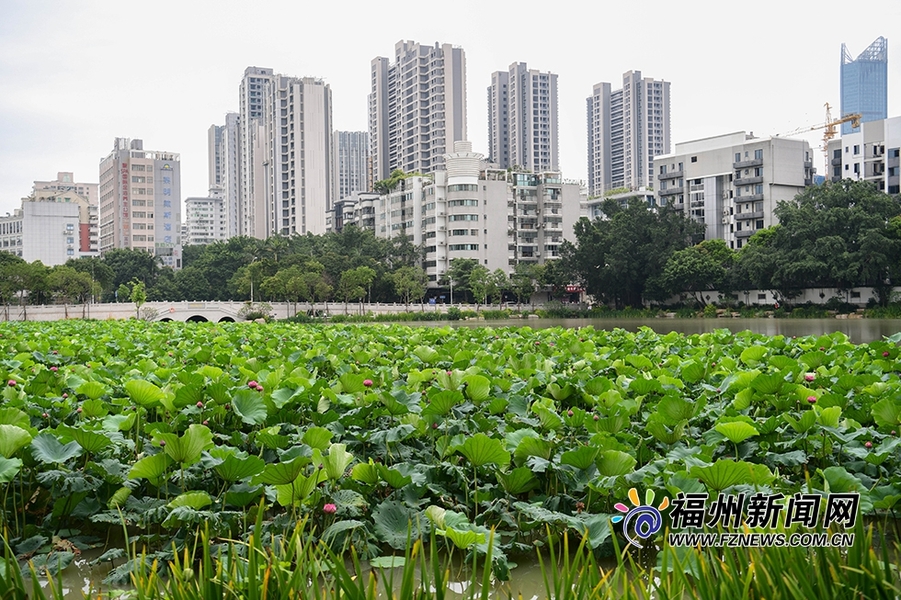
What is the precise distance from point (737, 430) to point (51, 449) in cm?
317

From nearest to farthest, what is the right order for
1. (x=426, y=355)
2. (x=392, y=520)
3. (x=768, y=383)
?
(x=392, y=520), (x=768, y=383), (x=426, y=355)

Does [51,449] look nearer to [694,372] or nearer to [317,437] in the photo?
[317,437]

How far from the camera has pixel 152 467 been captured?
3289 millimetres

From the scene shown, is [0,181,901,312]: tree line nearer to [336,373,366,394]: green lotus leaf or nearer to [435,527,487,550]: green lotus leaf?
[336,373,366,394]: green lotus leaf

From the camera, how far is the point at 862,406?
466cm

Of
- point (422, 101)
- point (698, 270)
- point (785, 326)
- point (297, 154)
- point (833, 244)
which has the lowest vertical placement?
point (785, 326)

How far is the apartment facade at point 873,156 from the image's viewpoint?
6650 cm

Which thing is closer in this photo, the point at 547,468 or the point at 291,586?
the point at 291,586

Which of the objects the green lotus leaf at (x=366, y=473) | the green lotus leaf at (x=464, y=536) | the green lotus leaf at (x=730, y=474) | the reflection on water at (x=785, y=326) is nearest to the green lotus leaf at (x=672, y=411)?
the green lotus leaf at (x=730, y=474)

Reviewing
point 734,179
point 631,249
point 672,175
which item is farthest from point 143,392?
point 672,175

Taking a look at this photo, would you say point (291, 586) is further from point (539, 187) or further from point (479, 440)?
point (539, 187)

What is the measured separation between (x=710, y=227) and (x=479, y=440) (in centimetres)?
7498

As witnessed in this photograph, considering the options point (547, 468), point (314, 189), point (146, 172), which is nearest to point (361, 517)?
point (547, 468)

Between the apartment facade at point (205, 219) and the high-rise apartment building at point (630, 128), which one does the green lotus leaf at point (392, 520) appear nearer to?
the high-rise apartment building at point (630, 128)
